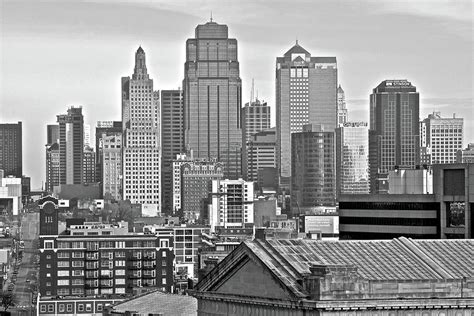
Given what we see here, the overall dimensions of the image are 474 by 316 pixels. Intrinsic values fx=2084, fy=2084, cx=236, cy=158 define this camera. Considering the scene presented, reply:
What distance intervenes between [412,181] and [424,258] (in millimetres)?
60046

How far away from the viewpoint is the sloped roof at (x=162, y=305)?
258 feet

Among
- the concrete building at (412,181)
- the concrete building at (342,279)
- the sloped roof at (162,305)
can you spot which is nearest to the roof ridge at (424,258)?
the concrete building at (342,279)

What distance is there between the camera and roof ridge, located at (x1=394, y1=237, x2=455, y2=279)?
184 feet

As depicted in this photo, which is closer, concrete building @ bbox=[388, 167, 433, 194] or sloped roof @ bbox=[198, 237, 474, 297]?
sloped roof @ bbox=[198, 237, 474, 297]

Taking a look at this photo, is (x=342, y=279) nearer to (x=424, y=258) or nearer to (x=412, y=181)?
(x=424, y=258)

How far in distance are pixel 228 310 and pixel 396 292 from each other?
6077 millimetres

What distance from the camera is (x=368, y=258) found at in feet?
186

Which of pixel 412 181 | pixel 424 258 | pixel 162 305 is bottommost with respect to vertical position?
pixel 162 305

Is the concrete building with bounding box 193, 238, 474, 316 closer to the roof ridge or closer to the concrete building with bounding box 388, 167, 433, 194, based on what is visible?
the roof ridge

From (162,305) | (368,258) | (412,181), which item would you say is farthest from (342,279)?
(412,181)

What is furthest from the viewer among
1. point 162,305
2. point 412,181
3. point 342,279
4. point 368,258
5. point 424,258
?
point 412,181

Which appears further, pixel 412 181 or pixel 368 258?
pixel 412 181

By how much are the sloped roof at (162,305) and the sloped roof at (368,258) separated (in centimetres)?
1831

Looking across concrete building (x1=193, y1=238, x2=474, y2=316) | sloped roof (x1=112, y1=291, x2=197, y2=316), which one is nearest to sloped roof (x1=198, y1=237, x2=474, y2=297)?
concrete building (x1=193, y1=238, x2=474, y2=316)
